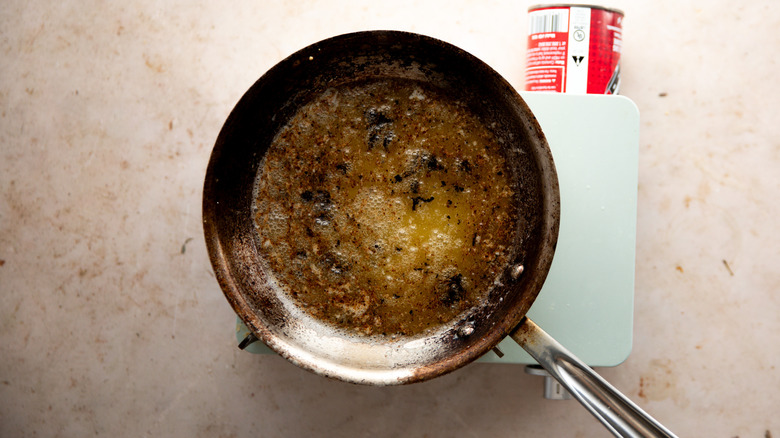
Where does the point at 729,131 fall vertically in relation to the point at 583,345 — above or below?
above

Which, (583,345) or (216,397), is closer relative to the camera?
(583,345)

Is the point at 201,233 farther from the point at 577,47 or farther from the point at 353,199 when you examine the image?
the point at 577,47

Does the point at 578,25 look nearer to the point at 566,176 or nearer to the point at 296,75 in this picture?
the point at 566,176

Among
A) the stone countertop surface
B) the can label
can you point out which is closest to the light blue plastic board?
the can label

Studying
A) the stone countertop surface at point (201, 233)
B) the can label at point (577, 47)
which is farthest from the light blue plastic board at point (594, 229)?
the stone countertop surface at point (201, 233)

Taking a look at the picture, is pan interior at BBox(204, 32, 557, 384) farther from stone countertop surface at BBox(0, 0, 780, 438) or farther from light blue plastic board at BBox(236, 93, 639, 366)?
stone countertop surface at BBox(0, 0, 780, 438)

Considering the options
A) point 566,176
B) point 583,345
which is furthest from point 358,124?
point 583,345
